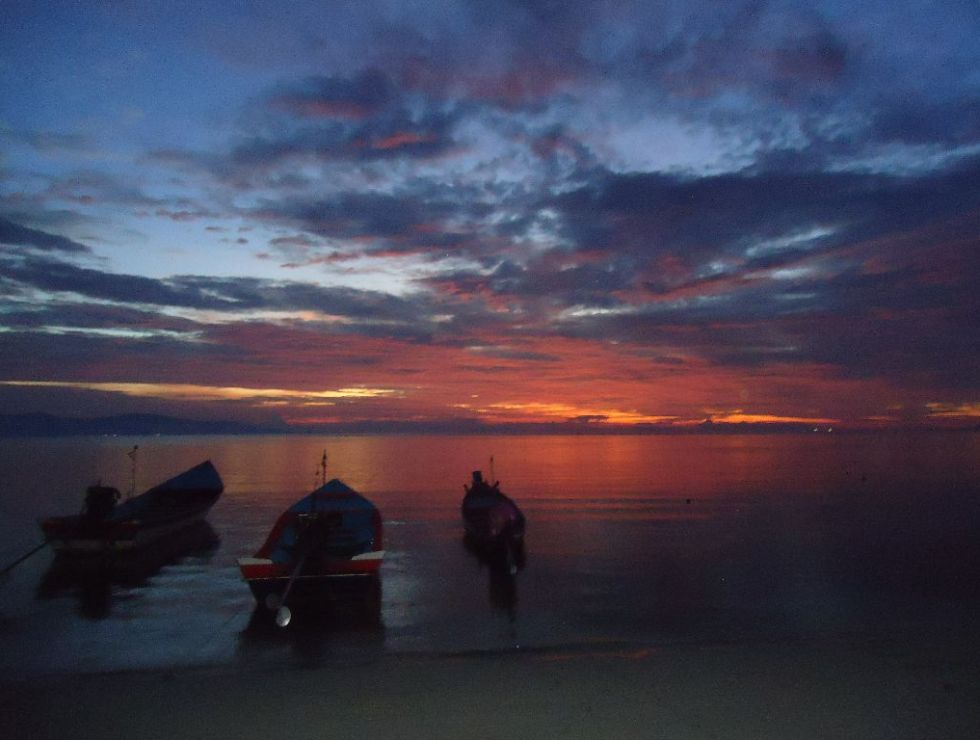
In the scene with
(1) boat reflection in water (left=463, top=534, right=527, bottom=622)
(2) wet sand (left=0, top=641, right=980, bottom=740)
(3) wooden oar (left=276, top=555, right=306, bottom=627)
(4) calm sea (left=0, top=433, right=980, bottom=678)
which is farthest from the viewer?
(1) boat reflection in water (left=463, top=534, right=527, bottom=622)

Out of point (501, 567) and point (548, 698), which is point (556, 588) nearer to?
point (501, 567)

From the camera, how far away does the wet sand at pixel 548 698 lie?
1089cm

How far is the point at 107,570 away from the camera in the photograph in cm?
2781

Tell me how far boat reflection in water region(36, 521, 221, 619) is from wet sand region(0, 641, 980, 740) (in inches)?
378

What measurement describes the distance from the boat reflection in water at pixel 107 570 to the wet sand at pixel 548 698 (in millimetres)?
9592

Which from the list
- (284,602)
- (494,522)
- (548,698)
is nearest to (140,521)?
(284,602)

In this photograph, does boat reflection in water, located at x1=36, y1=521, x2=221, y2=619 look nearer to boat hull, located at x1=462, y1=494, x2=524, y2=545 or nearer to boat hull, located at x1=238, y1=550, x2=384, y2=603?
boat hull, located at x1=238, y1=550, x2=384, y2=603

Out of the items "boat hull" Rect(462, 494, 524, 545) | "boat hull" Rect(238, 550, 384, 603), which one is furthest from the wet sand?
"boat hull" Rect(462, 494, 524, 545)

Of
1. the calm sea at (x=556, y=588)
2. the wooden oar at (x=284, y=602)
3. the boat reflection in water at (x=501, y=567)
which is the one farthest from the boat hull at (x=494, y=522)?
the wooden oar at (x=284, y=602)

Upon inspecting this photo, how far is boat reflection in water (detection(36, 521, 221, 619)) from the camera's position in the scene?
923 inches

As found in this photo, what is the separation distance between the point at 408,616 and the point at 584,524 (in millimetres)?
23096

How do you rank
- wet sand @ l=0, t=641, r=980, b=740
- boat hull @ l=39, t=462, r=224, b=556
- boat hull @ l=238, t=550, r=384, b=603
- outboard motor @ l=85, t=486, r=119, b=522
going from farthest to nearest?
outboard motor @ l=85, t=486, r=119, b=522, boat hull @ l=39, t=462, r=224, b=556, boat hull @ l=238, t=550, r=384, b=603, wet sand @ l=0, t=641, r=980, b=740

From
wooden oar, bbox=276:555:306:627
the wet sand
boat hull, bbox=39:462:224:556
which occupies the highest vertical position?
boat hull, bbox=39:462:224:556

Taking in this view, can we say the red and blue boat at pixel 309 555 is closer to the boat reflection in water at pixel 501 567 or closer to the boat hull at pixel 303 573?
the boat hull at pixel 303 573
